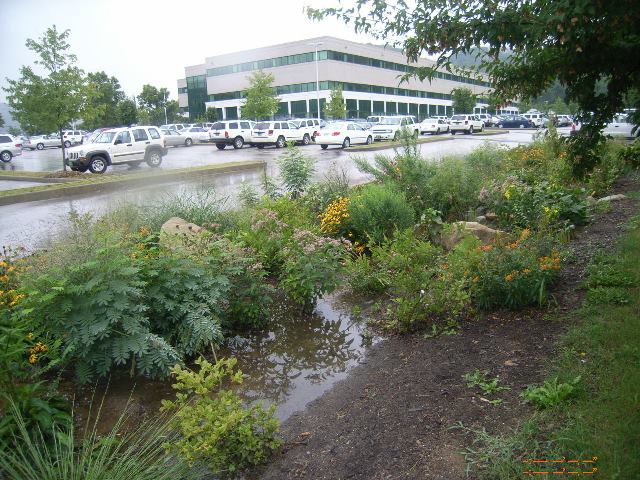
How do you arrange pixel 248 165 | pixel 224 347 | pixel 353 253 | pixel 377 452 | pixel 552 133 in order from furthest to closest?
pixel 248 165, pixel 552 133, pixel 353 253, pixel 224 347, pixel 377 452

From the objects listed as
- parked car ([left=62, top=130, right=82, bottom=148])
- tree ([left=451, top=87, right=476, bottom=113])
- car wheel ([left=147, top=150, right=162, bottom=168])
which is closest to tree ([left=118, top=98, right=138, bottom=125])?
parked car ([left=62, top=130, right=82, bottom=148])

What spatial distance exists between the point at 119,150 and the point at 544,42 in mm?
20565

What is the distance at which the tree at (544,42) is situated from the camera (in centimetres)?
253

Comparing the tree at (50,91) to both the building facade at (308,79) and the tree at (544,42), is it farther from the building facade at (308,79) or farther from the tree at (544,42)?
the building facade at (308,79)

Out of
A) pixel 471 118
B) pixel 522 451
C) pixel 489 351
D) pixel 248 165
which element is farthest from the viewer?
pixel 471 118

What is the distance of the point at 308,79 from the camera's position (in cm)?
6512

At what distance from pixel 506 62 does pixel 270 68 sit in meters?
69.3

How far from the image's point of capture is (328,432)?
11.1 ft

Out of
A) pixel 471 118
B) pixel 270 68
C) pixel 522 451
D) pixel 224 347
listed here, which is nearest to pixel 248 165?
pixel 224 347

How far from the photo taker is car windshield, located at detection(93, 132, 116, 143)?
21.1 metres

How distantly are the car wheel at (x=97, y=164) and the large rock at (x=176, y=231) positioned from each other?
15.3 meters

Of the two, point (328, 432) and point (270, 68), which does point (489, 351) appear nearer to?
point (328, 432)

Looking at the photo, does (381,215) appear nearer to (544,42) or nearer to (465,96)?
(465,96)

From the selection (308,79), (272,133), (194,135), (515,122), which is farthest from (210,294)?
(308,79)
